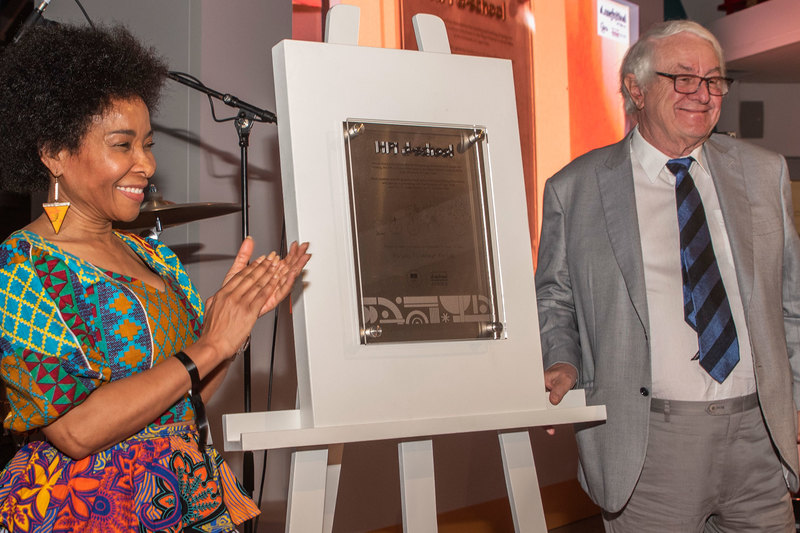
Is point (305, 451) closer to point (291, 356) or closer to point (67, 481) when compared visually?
point (67, 481)

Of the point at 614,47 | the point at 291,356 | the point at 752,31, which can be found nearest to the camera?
the point at 291,356

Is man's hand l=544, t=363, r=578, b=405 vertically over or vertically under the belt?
over

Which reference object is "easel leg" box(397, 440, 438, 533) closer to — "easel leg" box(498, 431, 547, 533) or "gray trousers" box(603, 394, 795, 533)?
"easel leg" box(498, 431, 547, 533)

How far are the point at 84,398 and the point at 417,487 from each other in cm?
72

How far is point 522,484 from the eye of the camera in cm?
176

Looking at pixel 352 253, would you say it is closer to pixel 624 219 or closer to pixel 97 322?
pixel 97 322

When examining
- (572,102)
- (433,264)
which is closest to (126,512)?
(433,264)

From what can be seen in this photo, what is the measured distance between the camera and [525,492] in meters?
1.75

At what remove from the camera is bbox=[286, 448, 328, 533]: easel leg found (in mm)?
1496

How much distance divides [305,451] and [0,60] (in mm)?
921

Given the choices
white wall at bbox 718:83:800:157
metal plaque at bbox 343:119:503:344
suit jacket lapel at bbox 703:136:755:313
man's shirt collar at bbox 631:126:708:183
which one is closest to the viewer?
metal plaque at bbox 343:119:503:344

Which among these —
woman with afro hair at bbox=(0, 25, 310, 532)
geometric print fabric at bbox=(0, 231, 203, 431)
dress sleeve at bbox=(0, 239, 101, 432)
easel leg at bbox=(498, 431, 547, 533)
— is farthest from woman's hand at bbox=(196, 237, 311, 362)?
easel leg at bbox=(498, 431, 547, 533)

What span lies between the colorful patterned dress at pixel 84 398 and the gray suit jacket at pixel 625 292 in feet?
2.85

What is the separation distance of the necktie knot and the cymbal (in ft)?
3.82
